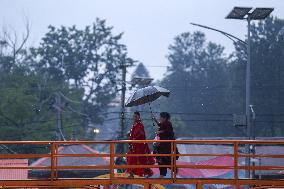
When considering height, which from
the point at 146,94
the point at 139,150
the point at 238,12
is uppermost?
the point at 238,12

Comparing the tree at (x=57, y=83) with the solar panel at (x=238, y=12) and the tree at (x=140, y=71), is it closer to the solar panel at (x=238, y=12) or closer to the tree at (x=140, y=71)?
the solar panel at (x=238, y=12)

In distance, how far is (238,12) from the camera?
2030cm

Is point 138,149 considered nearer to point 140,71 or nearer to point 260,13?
point 260,13

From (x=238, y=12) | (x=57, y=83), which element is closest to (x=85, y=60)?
(x=57, y=83)

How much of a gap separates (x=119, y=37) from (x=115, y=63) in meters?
4.35

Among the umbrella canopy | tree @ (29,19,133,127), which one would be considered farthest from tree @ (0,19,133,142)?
the umbrella canopy

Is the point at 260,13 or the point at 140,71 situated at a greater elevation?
the point at 140,71

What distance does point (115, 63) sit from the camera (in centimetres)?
Answer: 7075

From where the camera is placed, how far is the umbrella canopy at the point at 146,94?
12805mm

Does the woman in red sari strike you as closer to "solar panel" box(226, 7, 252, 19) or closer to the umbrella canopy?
the umbrella canopy

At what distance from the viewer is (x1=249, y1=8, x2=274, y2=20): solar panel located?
20.1 metres

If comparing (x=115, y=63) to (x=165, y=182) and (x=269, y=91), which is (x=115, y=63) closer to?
(x=269, y=91)

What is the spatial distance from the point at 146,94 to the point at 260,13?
949 cm

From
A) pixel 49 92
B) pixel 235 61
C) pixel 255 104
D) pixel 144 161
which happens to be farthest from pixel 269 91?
pixel 144 161
